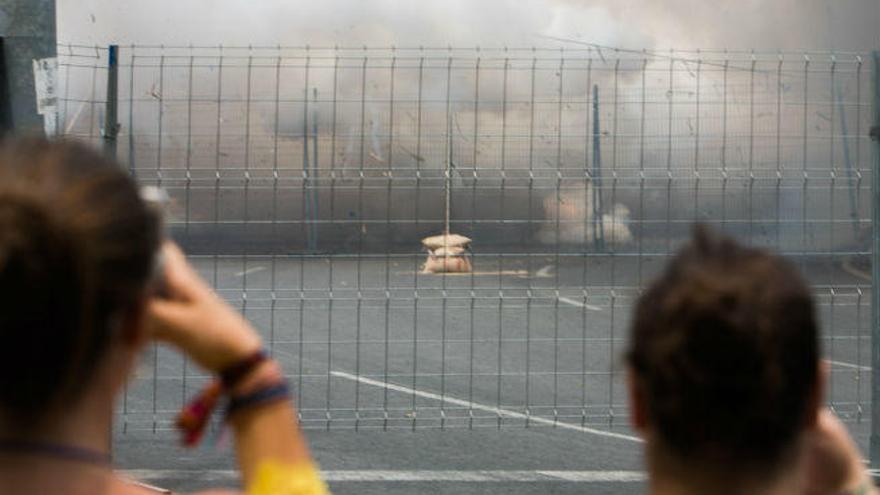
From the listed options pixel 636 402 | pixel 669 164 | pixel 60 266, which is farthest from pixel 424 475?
pixel 60 266

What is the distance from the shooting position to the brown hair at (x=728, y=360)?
1584 mm

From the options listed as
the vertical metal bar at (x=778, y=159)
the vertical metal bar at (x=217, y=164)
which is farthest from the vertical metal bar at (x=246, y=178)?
the vertical metal bar at (x=778, y=159)

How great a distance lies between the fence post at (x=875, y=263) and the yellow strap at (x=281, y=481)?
4.49 meters

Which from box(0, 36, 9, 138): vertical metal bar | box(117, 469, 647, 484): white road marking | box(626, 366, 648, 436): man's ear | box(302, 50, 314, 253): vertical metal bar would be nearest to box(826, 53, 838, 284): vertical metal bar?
box(117, 469, 647, 484): white road marking

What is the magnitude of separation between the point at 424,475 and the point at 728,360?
17.0 feet

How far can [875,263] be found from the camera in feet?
19.0

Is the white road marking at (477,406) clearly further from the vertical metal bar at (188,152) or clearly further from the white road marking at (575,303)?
the vertical metal bar at (188,152)

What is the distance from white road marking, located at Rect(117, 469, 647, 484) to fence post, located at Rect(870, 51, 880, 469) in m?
1.04

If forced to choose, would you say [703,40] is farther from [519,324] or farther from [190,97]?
[190,97]

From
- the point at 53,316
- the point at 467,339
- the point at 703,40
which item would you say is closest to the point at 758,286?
the point at 53,316

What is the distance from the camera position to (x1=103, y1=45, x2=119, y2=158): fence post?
18.6 ft

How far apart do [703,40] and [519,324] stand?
484 inches

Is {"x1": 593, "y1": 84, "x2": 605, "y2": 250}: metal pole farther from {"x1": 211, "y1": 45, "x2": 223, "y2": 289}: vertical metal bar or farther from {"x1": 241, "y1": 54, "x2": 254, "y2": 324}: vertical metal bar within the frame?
{"x1": 211, "y1": 45, "x2": 223, "y2": 289}: vertical metal bar

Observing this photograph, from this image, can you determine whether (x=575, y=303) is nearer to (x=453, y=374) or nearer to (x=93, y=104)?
(x=453, y=374)
